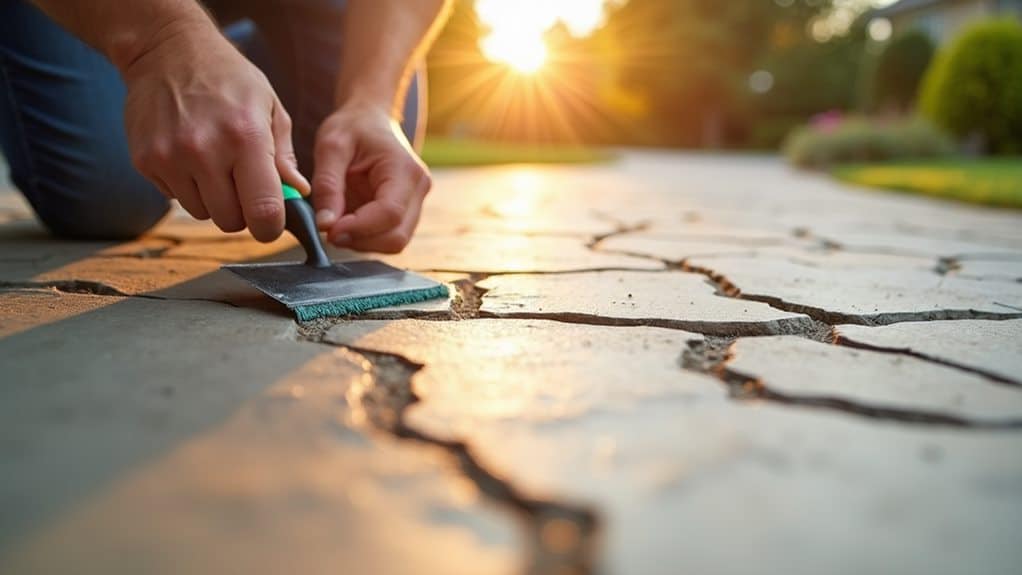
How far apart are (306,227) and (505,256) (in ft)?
2.01

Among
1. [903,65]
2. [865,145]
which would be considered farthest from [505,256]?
[903,65]

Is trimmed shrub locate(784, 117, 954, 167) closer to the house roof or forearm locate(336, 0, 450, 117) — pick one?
forearm locate(336, 0, 450, 117)

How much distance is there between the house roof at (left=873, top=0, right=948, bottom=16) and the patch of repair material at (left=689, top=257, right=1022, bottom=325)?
20211mm

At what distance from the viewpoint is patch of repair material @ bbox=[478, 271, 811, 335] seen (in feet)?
3.76

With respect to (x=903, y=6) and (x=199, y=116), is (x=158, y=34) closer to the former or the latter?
(x=199, y=116)

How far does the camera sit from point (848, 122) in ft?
35.7

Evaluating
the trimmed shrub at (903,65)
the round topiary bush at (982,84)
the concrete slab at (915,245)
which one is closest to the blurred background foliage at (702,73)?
the trimmed shrub at (903,65)

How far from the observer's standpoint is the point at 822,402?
798mm

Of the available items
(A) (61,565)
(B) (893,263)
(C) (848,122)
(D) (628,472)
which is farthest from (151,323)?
(C) (848,122)

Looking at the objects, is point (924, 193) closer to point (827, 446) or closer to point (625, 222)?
point (625, 222)

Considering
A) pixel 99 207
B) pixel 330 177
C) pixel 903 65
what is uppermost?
pixel 903 65

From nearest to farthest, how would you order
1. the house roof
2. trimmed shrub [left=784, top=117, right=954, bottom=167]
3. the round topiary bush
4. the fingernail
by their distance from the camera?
the fingernail, trimmed shrub [left=784, top=117, right=954, bottom=167], the round topiary bush, the house roof

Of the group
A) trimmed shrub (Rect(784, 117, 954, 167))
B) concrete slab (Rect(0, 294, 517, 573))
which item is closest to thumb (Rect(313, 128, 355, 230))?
concrete slab (Rect(0, 294, 517, 573))

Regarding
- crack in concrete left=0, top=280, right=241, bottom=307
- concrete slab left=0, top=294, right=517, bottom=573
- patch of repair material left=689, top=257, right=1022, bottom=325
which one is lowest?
concrete slab left=0, top=294, right=517, bottom=573
